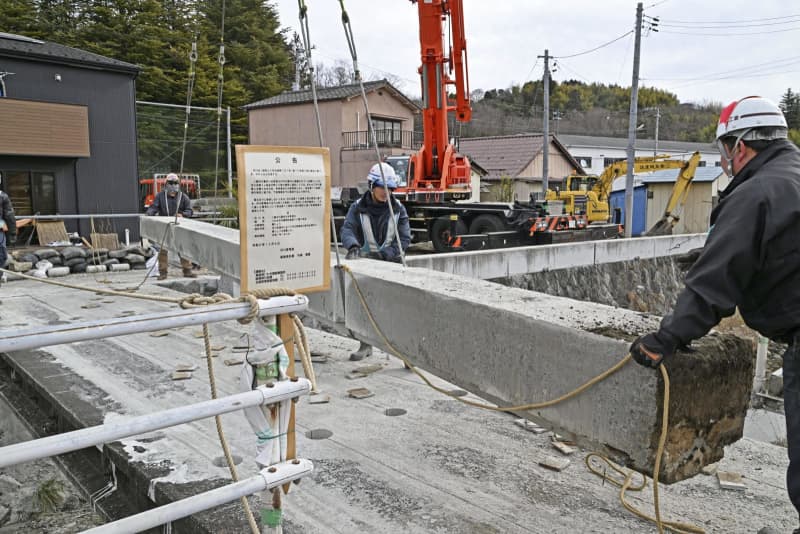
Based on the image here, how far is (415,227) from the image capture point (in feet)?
57.6

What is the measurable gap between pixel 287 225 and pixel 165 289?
24.0 ft

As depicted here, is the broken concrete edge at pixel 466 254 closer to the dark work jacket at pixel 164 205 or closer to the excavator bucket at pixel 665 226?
the dark work jacket at pixel 164 205

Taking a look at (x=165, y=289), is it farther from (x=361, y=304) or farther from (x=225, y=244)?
(x=361, y=304)

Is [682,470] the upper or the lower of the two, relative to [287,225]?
lower

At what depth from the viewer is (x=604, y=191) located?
861 inches

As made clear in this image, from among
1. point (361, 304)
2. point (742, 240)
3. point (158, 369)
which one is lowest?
point (158, 369)

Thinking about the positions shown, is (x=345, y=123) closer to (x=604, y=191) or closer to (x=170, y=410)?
(x=604, y=191)

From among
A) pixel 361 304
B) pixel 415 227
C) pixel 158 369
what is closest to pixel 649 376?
pixel 361 304

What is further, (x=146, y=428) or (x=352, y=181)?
(x=352, y=181)

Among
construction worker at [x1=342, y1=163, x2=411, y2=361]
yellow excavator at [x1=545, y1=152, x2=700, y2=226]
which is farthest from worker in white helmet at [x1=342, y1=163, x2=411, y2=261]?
yellow excavator at [x1=545, y1=152, x2=700, y2=226]

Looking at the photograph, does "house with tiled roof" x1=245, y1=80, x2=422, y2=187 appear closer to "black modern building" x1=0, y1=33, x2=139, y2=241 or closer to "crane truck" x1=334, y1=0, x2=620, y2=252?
"black modern building" x1=0, y1=33, x2=139, y2=241

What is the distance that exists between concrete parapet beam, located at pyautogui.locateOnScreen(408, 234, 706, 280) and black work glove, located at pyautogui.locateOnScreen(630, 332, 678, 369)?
5.50 metres

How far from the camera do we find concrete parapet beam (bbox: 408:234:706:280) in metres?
9.02

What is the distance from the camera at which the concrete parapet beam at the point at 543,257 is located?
9023mm
